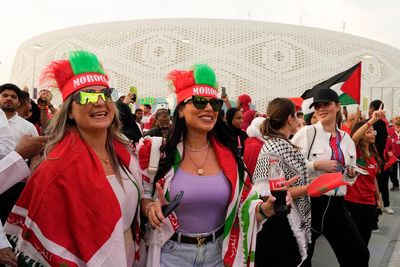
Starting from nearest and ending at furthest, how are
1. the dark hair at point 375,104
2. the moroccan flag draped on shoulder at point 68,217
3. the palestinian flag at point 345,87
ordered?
the moroccan flag draped on shoulder at point 68,217, the palestinian flag at point 345,87, the dark hair at point 375,104

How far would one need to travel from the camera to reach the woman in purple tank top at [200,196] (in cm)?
221

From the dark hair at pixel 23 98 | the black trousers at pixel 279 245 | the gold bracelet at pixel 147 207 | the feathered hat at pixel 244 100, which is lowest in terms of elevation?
the feathered hat at pixel 244 100

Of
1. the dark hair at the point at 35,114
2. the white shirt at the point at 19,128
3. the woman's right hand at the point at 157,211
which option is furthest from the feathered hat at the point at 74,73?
the dark hair at the point at 35,114

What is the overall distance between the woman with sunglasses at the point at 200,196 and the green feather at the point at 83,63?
1.81 feet

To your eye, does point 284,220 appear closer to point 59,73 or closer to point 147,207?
point 147,207

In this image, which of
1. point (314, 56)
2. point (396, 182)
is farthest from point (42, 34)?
point (396, 182)

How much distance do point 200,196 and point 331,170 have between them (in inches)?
62.3

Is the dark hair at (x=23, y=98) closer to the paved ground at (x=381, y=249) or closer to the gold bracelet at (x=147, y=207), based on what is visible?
the gold bracelet at (x=147, y=207)

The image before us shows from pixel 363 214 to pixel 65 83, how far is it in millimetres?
3737

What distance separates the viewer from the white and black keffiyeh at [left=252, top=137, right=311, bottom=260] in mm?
3053

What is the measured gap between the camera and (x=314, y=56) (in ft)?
188

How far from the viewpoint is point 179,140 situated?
2426mm

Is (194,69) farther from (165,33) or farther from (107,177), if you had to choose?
(165,33)

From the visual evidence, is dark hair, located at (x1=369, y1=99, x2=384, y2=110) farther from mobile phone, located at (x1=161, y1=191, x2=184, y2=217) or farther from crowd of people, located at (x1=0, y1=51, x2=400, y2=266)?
mobile phone, located at (x1=161, y1=191, x2=184, y2=217)
